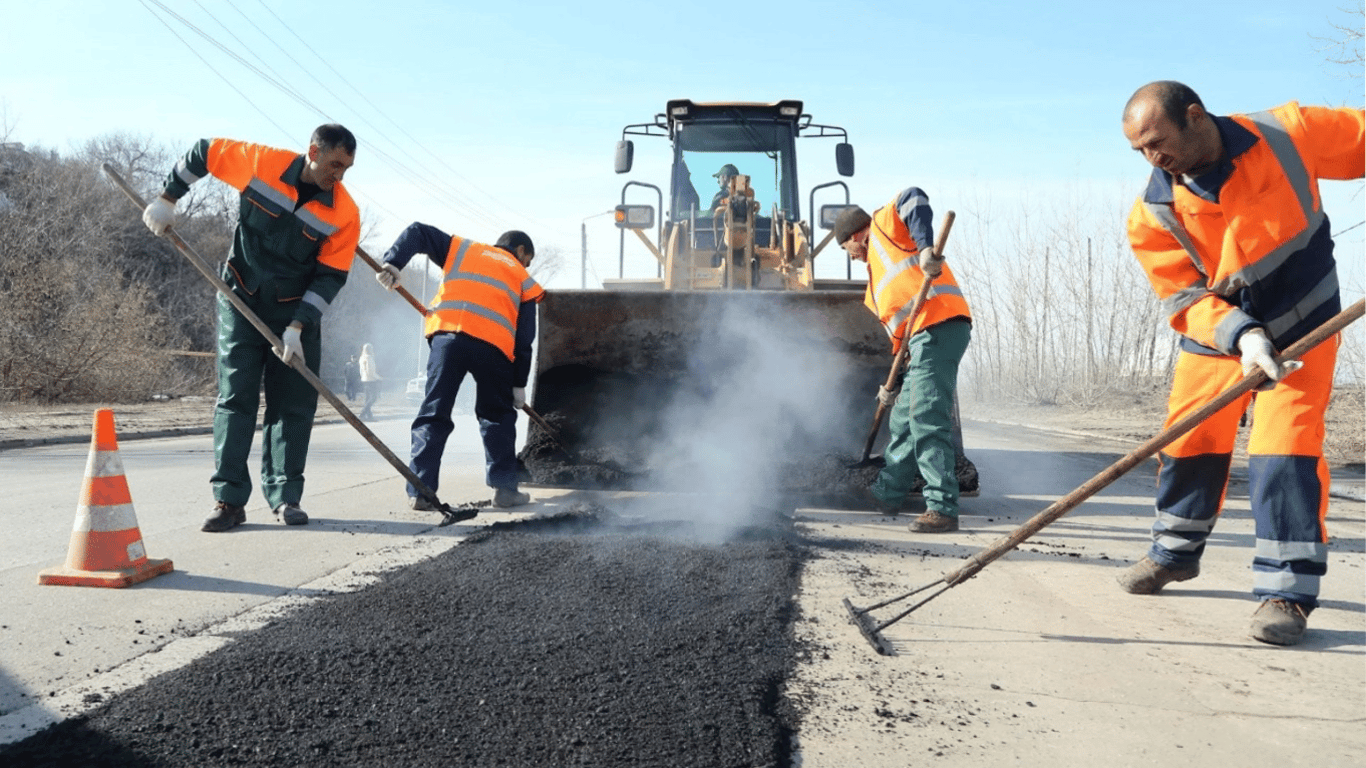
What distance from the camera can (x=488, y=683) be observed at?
7.43 ft

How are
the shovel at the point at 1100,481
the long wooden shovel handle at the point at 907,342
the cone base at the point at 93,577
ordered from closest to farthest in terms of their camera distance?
the shovel at the point at 1100,481 → the cone base at the point at 93,577 → the long wooden shovel handle at the point at 907,342

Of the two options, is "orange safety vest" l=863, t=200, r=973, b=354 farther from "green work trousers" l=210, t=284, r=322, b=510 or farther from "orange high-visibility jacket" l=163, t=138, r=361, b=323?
"green work trousers" l=210, t=284, r=322, b=510

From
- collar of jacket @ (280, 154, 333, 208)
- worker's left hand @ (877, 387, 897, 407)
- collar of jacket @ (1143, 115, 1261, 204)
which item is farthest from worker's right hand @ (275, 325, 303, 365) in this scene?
collar of jacket @ (1143, 115, 1261, 204)

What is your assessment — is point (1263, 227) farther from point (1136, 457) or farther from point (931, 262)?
point (931, 262)

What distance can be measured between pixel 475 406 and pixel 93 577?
2197mm

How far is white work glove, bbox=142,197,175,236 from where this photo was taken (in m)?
4.36

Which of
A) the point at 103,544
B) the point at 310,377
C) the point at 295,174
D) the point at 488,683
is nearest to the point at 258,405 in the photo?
the point at 310,377

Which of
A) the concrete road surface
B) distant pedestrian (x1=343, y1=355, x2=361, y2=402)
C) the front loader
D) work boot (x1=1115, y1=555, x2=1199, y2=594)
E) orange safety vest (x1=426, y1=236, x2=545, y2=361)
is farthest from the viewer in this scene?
distant pedestrian (x1=343, y1=355, x2=361, y2=402)

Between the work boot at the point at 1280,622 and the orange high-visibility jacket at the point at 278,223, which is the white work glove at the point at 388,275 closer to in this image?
the orange high-visibility jacket at the point at 278,223

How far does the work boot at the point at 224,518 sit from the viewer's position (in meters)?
4.28

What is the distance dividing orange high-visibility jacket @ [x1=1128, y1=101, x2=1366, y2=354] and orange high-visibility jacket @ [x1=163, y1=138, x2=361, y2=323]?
3584mm

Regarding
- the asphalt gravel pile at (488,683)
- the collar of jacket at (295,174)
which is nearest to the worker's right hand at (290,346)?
the collar of jacket at (295,174)

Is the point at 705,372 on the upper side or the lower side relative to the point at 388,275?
lower

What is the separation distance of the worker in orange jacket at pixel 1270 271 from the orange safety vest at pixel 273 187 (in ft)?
11.4
